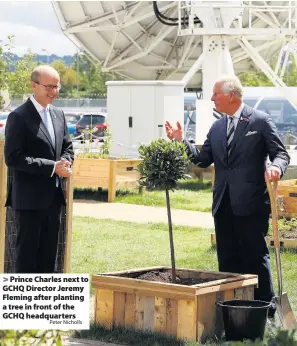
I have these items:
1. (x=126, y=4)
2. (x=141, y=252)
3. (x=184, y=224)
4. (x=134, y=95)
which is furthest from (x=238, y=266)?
(x=126, y=4)

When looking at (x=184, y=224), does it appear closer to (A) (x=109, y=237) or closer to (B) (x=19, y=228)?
(A) (x=109, y=237)

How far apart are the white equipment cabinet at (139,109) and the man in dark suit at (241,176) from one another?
51.1 feet

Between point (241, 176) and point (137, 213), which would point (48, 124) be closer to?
point (241, 176)

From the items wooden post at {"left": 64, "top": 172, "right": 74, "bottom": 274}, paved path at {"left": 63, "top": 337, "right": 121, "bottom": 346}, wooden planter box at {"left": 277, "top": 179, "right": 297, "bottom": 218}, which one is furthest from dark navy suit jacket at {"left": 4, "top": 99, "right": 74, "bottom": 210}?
wooden planter box at {"left": 277, "top": 179, "right": 297, "bottom": 218}

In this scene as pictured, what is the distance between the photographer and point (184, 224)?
15492 mm

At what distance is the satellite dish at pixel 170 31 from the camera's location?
2497cm

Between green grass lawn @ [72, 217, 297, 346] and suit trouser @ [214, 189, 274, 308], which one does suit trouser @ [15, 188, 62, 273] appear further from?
green grass lawn @ [72, 217, 297, 346]

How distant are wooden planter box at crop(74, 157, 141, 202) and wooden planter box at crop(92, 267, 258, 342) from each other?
10.6 metres

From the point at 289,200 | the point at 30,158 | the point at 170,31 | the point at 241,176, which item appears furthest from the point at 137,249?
the point at 170,31

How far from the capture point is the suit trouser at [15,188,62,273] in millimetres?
7551

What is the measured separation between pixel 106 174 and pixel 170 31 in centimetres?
1152

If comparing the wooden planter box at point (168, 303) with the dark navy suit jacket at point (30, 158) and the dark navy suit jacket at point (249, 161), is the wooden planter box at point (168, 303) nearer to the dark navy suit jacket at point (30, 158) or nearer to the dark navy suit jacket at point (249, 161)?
the dark navy suit jacket at point (249, 161)

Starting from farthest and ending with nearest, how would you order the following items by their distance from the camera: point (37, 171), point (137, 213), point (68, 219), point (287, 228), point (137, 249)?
point (137, 213)
point (287, 228)
point (137, 249)
point (68, 219)
point (37, 171)

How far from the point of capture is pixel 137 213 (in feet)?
55.8
